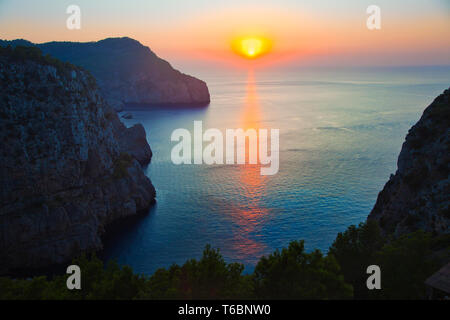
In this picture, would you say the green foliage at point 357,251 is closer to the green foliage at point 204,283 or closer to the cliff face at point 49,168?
the green foliage at point 204,283

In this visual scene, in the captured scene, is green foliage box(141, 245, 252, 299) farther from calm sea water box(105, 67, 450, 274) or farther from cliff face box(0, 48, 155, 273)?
cliff face box(0, 48, 155, 273)

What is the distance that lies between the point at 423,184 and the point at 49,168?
60290 millimetres

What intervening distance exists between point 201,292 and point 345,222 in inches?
1980

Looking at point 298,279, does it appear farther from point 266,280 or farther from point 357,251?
point 357,251

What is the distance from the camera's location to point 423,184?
53.3 meters

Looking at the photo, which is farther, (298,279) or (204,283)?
(298,279)

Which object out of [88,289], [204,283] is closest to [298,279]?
[204,283]

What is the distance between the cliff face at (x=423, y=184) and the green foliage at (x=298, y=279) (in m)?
17.5

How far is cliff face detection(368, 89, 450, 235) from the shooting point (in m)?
46.0

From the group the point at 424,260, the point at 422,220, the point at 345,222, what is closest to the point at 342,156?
the point at 345,222

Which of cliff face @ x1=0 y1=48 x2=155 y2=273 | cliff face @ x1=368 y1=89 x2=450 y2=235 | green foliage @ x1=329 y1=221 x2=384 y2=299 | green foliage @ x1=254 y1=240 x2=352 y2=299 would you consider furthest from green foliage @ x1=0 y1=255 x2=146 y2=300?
cliff face @ x1=368 y1=89 x2=450 y2=235

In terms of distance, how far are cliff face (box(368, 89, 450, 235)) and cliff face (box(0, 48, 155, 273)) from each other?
49498 millimetres
